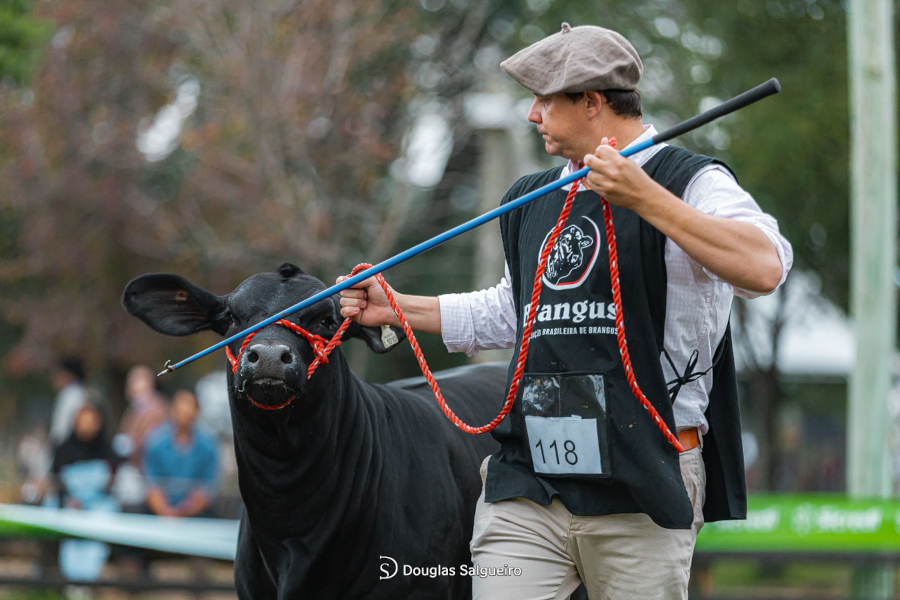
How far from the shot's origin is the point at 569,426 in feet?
9.36

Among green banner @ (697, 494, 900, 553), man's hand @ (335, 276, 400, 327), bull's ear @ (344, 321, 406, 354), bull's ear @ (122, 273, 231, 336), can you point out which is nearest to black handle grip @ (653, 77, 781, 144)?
man's hand @ (335, 276, 400, 327)

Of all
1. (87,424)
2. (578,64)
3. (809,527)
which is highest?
(578,64)

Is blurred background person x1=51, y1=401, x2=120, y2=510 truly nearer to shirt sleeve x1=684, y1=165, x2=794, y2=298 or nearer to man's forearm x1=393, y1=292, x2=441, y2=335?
man's forearm x1=393, y1=292, x2=441, y2=335

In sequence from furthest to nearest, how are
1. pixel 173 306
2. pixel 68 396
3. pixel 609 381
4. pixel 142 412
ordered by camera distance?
pixel 142 412
pixel 68 396
pixel 173 306
pixel 609 381

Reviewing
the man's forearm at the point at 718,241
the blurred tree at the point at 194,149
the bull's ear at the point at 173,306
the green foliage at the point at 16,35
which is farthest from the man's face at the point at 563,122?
the blurred tree at the point at 194,149

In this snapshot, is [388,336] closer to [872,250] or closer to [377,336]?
[377,336]

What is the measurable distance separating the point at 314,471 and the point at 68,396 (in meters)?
7.20

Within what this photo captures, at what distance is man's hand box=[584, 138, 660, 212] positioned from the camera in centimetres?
255

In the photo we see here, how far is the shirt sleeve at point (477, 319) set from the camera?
11.2 feet

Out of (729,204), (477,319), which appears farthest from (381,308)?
(729,204)

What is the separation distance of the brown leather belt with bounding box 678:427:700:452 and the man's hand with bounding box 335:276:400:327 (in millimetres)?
1078

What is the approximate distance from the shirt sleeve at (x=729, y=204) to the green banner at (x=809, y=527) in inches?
253

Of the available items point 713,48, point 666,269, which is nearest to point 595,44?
point 666,269

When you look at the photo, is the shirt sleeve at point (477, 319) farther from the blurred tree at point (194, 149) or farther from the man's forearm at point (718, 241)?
the blurred tree at point (194, 149)
